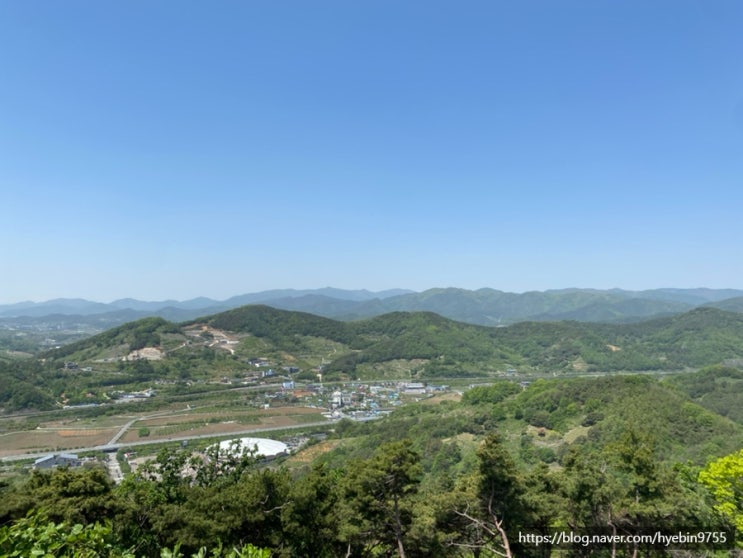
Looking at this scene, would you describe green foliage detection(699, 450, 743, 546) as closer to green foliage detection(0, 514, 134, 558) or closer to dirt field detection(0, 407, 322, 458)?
green foliage detection(0, 514, 134, 558)

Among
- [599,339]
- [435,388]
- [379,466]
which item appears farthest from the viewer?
[599,339]

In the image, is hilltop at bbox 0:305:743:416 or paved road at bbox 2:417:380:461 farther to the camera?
hilltop at bbox 0:305:743:416

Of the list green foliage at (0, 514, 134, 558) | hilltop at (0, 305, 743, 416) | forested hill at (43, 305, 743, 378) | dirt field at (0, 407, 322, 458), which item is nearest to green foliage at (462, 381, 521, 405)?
dirt field at (0, 407, 322, 458)

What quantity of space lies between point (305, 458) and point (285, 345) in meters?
74.5

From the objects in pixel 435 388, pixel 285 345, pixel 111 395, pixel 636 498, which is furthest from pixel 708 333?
pixel 111 395

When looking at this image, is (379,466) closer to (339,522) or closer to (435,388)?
(339,522)

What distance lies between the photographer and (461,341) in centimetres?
12250

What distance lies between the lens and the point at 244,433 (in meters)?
53.5

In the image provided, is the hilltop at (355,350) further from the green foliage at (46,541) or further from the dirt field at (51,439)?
the green foliage at (46,541)

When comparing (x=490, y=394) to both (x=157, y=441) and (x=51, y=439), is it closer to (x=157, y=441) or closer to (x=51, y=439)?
(x=157, y=441)

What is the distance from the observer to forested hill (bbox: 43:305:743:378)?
105m

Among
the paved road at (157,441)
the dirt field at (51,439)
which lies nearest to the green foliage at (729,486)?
the paved road at (157,441)

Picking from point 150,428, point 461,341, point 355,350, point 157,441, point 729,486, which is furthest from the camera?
point 461,341

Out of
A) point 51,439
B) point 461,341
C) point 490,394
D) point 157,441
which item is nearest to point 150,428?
point 157,441
